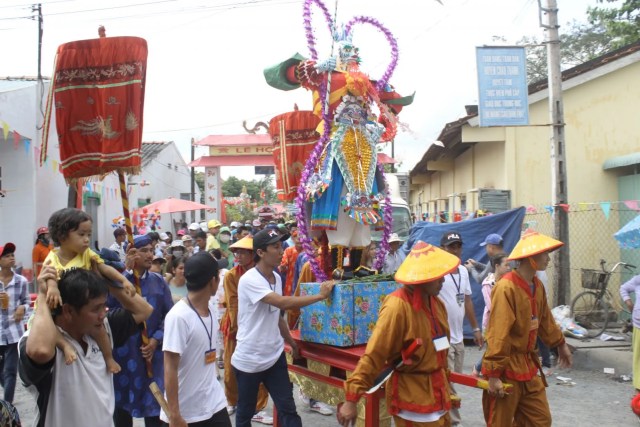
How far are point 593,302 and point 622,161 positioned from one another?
9.84ft

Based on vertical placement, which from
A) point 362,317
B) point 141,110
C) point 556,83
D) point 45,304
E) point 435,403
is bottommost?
point 435,403

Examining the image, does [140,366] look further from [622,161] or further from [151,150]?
[151,150]

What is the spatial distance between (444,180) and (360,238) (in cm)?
1410

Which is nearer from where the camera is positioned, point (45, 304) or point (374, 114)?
point (45, 304)

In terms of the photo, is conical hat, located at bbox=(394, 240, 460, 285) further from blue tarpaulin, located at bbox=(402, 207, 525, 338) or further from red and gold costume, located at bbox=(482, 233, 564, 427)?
blue tarpaulin, located at bbox=(402, 207, 525, 338)

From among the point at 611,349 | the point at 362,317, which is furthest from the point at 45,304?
the point at 611,349

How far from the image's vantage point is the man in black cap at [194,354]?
11.4ft

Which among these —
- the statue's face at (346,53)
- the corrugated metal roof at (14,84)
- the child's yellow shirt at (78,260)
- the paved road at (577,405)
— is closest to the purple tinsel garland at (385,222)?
the statue's face at (346,53)

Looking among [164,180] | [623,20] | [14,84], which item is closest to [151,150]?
[164,180]

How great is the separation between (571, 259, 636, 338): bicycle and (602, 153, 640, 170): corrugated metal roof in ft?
7.12

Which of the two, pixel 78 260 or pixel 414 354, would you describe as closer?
pixel 78 260

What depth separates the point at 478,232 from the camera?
9.77 meters

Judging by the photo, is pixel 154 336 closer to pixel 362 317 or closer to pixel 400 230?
pixel 362 317

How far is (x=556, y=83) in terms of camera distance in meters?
9.51
